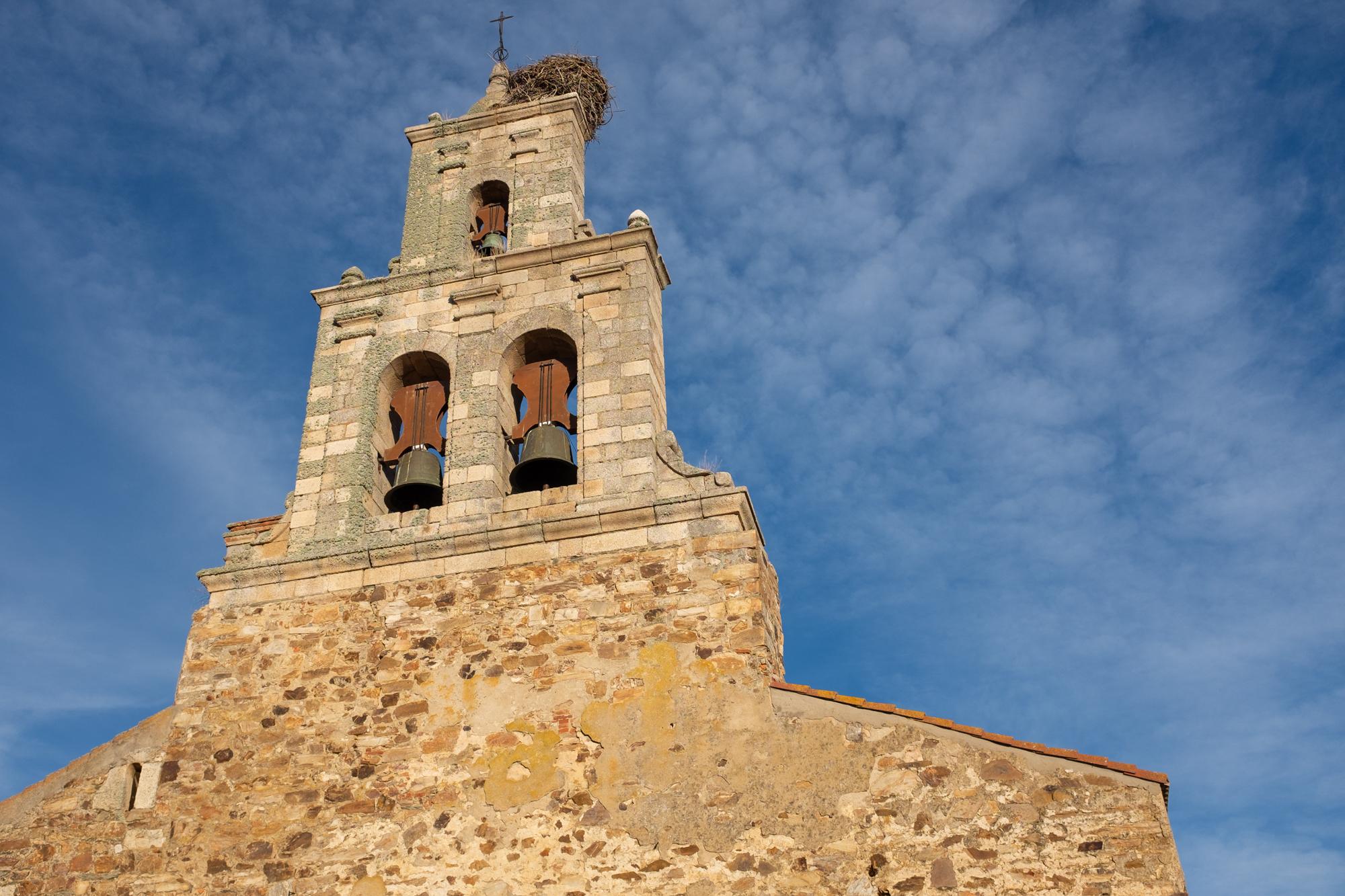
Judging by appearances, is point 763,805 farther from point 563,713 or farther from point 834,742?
point 563,713

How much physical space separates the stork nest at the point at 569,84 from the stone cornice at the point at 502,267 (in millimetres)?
2119

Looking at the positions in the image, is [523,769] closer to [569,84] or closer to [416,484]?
[416,484]

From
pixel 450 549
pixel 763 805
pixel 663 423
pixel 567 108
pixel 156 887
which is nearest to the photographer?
pixel 763 805

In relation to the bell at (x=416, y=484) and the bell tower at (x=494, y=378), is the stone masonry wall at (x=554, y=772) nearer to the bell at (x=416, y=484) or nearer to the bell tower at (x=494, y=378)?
the bell tower at (x=494, y=378)

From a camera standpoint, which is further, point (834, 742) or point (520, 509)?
point (520, 509)

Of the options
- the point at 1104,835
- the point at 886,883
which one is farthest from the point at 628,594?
the point at 1104,835

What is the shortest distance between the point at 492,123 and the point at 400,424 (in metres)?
3.25

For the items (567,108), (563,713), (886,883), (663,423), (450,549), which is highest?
(567,108)

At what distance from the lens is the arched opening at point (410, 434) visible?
962cm

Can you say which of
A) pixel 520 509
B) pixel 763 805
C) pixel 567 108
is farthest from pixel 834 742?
pixel 567 108

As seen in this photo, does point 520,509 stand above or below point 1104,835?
above

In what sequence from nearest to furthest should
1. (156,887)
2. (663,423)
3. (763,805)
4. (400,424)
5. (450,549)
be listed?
1. (763,805)
2. (156,887)
3. (450,549)
4. (663,423)
5. (400,424)

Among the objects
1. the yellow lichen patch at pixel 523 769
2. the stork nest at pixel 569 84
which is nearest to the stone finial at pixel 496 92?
the stork nest at pixel 569 84

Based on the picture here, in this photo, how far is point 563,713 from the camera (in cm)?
806
